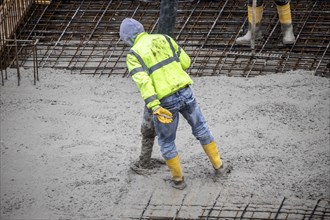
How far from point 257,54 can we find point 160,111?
380 centimetres

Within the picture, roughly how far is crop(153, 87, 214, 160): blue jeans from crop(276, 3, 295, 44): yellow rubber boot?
3542mm

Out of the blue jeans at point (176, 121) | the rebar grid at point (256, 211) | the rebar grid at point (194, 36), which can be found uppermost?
the blue jeans at point (176, 121)

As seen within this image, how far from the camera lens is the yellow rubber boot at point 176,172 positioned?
24.0 ft

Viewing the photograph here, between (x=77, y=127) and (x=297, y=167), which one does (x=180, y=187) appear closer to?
(x=297, y=167)

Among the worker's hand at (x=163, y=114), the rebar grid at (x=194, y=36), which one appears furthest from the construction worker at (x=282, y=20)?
the worker's hand at (x=163, y=114)

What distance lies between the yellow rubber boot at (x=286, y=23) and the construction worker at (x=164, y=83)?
3.41 m

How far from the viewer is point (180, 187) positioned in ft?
24.2

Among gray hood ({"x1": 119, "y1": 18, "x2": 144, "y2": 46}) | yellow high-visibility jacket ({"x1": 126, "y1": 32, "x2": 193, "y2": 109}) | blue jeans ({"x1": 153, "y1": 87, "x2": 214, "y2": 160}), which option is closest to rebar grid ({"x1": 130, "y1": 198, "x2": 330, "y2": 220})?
blue jeans ({"x1": 153, "y1": 87, "x2": 214, "y2": 160})

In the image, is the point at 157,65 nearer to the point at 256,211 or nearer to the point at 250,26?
the point at 256,211

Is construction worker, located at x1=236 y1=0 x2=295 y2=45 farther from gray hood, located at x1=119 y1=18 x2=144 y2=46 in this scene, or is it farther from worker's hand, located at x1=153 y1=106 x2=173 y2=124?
worker's hand, located at x1=153 y1=106 x2=173 y2=124

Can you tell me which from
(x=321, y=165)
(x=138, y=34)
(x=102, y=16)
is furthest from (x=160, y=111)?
(x=102, y=16)

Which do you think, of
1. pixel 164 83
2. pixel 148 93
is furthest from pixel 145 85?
pixel 164 83

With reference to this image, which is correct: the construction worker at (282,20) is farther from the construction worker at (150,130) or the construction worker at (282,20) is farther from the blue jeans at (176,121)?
the blue jeans at (176,121)

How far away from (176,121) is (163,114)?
14.9 inches
